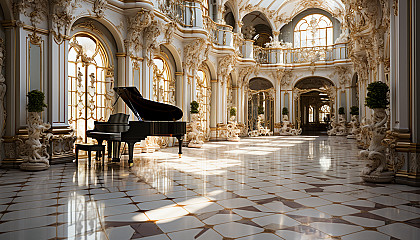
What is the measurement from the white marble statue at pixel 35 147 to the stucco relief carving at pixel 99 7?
3.07 m

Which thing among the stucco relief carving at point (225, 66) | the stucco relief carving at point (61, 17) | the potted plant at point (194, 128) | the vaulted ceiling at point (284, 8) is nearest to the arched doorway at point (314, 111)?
the vaulted ceiling at point (284, 8)

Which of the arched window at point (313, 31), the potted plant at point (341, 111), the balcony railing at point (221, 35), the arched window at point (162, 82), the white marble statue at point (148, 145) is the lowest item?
the white marble statue at point (148, 145)

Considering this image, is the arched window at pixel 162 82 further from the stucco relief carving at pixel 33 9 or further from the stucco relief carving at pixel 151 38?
the stucco relief carving at pixel 33 9

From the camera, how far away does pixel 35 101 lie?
251 inches

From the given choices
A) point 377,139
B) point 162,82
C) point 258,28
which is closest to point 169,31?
point 162,82

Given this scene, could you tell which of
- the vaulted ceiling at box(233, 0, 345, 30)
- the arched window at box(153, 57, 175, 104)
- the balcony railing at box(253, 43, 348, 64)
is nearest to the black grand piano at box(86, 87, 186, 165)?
the arched window at box(153, 57, 175, 104)

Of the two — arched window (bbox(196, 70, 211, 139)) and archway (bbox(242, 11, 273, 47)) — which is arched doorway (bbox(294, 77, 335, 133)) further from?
arched window (bbox(196, 70, 211, 139))

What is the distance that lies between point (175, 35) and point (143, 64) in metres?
2.15

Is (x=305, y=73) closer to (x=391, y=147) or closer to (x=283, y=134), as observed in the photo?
(x=283, y=134)

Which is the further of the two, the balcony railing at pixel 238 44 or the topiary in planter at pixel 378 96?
the balcony railing at pixel 238 44

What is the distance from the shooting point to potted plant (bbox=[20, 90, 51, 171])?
20.5 ft

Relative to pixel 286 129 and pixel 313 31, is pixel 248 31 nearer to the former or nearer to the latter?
pixel 313 31

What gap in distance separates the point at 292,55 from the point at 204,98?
8.48 meters

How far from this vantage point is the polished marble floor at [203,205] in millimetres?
2871
